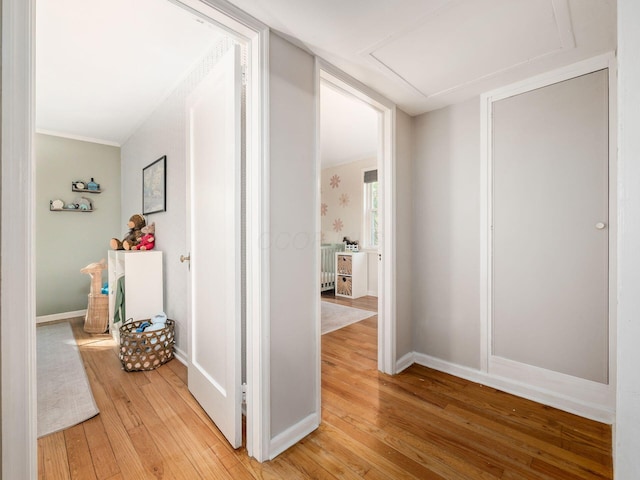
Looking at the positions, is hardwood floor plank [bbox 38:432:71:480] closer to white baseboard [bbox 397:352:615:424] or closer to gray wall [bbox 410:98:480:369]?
white baseboard [bbox 397:352:615:424]

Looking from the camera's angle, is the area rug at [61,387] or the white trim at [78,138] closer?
the area rug at [61,387]

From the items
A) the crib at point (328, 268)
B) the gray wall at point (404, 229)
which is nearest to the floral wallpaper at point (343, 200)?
the crib at point (328, 268)

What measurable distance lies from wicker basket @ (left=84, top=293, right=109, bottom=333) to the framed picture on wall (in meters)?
1.06

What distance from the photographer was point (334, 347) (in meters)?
2.77

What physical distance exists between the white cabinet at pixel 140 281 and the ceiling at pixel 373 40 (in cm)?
152

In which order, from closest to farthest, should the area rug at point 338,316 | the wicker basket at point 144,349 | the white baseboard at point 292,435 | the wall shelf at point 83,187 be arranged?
the white baseboard at point 292,435 → the wicker basket at point 144,349 → the area rug at point 338,316 → the wall shelf at point 83,187

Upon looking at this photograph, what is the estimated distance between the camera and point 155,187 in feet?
9.52

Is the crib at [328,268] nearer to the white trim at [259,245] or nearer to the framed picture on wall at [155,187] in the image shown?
the framed picture on wall at [155,187]

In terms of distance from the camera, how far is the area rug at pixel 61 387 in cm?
167

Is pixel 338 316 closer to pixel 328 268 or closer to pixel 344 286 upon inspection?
pixel 344 286

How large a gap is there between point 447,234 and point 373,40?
146 cm

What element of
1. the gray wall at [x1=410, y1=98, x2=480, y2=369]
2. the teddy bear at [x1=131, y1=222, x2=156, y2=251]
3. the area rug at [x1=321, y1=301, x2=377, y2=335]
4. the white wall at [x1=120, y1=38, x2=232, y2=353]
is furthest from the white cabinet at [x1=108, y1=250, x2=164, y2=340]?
the gray wall at [x1=410, y1=98, x2=480, y2=369]

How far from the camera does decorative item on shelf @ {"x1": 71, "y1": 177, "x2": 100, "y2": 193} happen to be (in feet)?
12.0

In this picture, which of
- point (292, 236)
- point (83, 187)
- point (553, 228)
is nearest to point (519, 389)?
point (553, 228)
